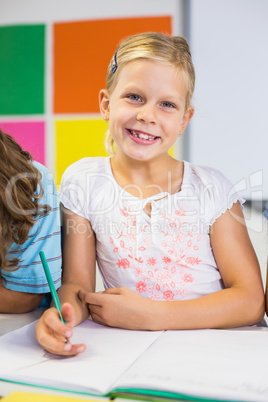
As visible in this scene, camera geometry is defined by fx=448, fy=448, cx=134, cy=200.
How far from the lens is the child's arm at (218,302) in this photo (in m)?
0.61

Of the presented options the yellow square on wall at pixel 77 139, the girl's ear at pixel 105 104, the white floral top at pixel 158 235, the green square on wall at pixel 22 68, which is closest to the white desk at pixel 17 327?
the white floral top at pixel 158 235

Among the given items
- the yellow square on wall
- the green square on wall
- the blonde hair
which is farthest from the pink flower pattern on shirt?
the green square on wall

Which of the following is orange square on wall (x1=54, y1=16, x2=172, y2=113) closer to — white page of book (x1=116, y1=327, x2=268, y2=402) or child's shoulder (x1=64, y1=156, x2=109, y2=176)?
child's shoulder (x1=64, y1=156, x2=109, y2=176)

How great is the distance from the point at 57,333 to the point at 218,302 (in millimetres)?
262

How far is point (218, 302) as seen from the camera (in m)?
0.66

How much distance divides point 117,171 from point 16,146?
0.21 meters

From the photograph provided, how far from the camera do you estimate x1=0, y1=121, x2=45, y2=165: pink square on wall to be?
1.76m

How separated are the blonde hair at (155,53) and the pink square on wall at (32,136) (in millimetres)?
950

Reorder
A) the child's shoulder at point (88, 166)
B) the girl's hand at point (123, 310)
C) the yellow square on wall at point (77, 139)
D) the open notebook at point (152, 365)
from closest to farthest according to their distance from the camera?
the open notebook at point (152, 365) < the girl's hand at point (123, 310) < the child's shoulder at point (88, 166) < the yellow square on wall at point (77, 139)

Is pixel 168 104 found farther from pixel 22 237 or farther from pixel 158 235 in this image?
pixel 22 237

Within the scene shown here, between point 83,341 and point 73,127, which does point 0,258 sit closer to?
point 83,341

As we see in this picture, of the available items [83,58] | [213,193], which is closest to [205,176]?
[213,193]

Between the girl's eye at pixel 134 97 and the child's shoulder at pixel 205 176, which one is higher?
the girl's eye at pixel 134 97

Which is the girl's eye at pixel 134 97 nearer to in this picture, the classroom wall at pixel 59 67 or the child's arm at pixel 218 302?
the child's arm at pixel 218 302
